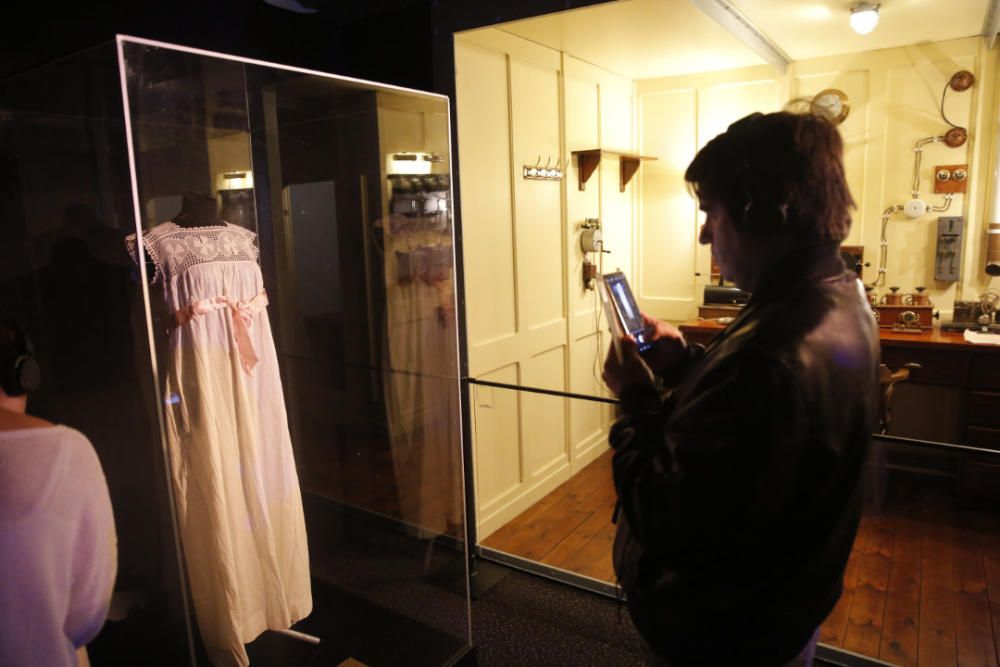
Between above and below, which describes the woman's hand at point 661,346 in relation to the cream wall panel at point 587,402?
above

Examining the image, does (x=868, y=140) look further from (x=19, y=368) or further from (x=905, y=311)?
(x=19, y=368)

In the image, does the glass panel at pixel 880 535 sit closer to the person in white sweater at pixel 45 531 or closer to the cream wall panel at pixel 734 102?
the person in white sweater at pixel 45 531

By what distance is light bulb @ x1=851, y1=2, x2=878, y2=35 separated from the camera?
300 centimetres

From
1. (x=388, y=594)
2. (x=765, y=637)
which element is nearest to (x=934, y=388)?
(x=388, y=594)

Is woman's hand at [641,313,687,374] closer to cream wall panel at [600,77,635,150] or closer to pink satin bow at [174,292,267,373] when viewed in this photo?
pink satin bow at [174,292,267,373]

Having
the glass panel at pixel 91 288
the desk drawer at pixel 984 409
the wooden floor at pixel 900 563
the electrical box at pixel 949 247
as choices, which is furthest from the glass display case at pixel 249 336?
the electrical box at pixel 949 247

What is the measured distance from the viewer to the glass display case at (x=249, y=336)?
142cm

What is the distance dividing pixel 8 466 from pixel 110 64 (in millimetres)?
765

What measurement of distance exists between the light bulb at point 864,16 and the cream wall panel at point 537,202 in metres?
1.38

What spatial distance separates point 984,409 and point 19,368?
12.7ft

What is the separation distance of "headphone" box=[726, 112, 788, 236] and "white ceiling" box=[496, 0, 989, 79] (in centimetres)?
180

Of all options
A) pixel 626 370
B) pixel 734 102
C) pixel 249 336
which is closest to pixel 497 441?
pixel 249 336

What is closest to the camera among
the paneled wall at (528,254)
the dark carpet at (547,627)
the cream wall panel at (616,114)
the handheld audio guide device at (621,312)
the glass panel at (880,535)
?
the handheld audio guide device at (621,312)

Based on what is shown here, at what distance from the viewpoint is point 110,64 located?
133 centimetres
